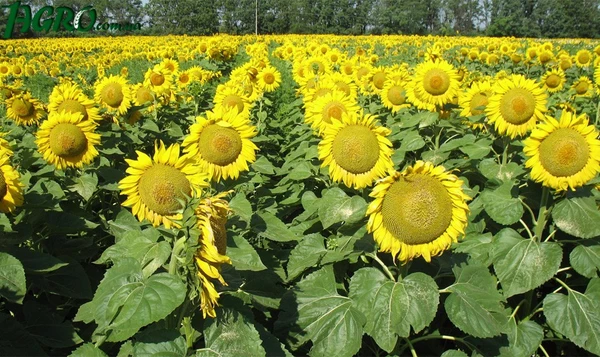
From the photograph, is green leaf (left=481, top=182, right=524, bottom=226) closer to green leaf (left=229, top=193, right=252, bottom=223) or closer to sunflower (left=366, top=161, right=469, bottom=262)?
sunflower (left=366, top=161, right=469, bottom=262)

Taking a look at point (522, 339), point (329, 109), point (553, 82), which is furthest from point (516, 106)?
point (553, 82)

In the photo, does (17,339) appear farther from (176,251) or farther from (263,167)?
(263,167)

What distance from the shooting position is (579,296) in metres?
2.82

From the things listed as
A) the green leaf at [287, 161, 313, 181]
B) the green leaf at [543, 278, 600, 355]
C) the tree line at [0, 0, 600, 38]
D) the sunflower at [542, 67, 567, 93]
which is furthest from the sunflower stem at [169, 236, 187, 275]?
the tree line at [0, 0, 600, 38]

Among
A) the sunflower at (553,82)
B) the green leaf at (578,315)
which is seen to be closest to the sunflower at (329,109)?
the green leaf at (578,315)

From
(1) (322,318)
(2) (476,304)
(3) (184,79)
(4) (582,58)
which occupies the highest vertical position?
(4) (582,58)

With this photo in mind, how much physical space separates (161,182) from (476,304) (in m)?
1.50

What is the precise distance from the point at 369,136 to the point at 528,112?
173 centimetres

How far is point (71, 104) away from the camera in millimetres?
3613

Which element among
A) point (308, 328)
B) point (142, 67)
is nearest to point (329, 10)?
point (142, 67)

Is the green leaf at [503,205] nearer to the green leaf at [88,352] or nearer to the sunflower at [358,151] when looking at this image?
the sunflower at [358,151]

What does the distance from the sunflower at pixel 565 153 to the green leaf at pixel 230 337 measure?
1931 millimetres

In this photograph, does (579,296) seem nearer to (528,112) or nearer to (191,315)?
(528,112)

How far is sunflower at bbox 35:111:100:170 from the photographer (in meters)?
3.26
